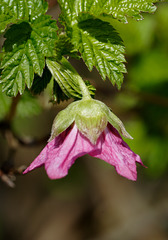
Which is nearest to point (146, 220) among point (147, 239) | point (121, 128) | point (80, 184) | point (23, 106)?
point (147, 239)

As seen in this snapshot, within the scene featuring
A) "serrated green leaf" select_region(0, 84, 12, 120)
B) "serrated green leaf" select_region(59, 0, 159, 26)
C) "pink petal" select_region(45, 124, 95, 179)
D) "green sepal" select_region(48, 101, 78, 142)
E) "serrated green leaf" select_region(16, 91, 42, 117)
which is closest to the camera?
"pink petal" select_region(45, 124, 95, 179)

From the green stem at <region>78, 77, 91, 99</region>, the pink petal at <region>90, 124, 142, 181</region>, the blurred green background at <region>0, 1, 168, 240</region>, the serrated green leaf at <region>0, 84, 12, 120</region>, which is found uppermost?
the green stem at <region>78, 77, 91, 99</region>

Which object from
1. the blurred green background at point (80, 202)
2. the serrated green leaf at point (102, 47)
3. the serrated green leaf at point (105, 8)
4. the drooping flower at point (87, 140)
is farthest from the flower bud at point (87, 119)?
the blurred green background at point (80, 202)

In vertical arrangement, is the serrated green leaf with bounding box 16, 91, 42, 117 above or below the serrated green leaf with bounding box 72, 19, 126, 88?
below

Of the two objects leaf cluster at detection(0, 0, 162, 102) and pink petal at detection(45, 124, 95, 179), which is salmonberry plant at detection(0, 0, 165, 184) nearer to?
leaf cluster at detection(0, 0, 162, 102)

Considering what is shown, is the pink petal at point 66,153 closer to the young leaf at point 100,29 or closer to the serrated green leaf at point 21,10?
the young leaf at point 100,29

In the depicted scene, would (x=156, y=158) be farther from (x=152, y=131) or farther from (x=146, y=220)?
(x=146, y=220)

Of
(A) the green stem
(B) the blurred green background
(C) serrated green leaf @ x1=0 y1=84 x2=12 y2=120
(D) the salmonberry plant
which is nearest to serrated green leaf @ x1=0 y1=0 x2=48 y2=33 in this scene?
(D) the salmonberry plant
